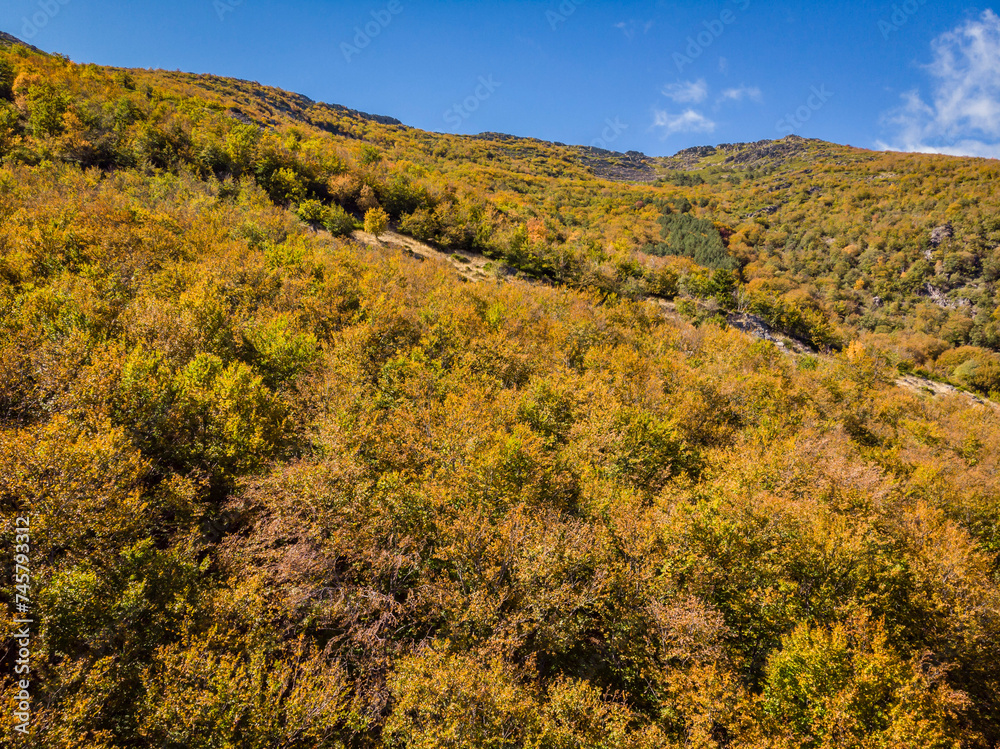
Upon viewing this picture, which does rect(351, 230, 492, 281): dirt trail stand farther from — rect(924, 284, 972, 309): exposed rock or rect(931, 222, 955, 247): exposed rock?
rect(931, 222, 955, 247): exposed rock

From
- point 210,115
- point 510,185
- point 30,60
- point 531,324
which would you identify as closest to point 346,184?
point 210,115

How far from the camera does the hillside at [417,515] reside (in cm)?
1350

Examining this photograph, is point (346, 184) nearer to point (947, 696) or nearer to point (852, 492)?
point (852, 492)

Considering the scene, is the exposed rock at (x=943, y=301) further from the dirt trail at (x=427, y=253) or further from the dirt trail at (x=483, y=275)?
the dirt trail at (x=427, y=253)

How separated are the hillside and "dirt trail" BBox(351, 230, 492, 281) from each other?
16.0 metres

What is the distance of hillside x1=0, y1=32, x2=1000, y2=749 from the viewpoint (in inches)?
531

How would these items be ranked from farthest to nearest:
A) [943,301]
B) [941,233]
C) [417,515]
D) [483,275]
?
[941,233] → [943,301] → [483,275] → [417,515]

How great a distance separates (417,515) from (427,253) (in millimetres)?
61070

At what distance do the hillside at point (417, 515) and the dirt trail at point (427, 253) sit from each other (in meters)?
16.0

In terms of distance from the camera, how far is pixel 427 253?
7300cm

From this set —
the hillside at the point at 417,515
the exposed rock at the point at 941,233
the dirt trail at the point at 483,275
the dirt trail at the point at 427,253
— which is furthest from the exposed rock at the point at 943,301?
the dirt trail at the point at 427,253

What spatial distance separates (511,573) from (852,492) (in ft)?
81.8

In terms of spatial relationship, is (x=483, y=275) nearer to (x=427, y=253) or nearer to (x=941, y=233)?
(x=427, y=253)

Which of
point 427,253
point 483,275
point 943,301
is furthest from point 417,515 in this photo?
point 943,301
